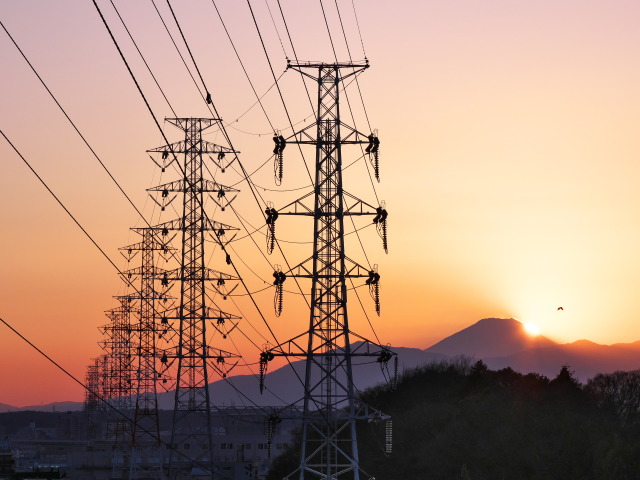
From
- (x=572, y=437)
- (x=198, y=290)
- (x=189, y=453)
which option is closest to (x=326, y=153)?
(x=198, y=290)

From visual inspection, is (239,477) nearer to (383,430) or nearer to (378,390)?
(383,430)

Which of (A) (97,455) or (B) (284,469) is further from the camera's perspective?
(A) (97,455)

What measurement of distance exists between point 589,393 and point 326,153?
282 feet

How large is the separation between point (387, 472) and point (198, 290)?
48979mm

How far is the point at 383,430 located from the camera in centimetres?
13162

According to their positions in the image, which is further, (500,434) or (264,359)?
(500,434)

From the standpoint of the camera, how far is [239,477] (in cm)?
12412

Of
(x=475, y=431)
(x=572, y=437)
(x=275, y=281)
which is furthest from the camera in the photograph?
(x=475, y=431)

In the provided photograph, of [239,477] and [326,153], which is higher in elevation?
[326,153]

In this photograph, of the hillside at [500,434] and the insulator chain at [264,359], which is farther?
the hillside at [500,434]

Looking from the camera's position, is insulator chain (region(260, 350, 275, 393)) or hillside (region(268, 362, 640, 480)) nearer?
insulator chain (region(260, 350, 275, 393))

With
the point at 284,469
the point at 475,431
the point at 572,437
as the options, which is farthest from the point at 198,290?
the point at 284,469

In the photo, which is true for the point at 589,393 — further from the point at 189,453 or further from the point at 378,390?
the point at 189,453

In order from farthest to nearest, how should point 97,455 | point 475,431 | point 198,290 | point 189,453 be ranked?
point 189,453 → point 97,455 → point 475,431 → point 198,290
